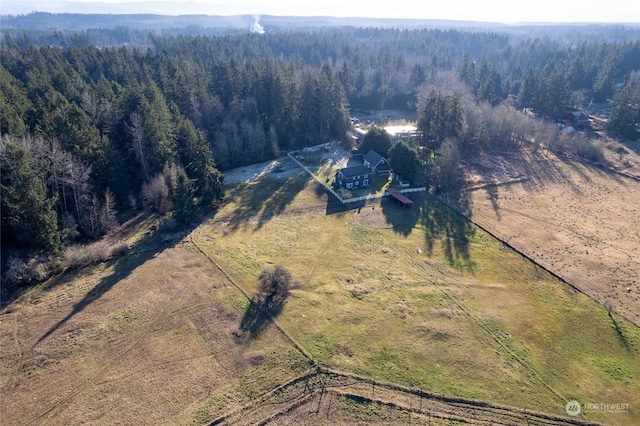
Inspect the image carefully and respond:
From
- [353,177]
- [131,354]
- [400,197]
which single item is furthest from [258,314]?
[353,177]

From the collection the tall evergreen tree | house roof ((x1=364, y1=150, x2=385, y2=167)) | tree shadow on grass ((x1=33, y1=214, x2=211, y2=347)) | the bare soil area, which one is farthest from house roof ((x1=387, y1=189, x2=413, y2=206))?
the tall evergreen tree

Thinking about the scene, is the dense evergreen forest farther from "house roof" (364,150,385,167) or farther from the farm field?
the farm field

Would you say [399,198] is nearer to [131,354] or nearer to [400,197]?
[400,197]

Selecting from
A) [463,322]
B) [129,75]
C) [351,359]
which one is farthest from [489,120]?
[129,75]

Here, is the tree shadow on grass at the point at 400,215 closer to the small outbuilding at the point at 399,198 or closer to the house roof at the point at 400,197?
the small outbuilding at the point at 399,198

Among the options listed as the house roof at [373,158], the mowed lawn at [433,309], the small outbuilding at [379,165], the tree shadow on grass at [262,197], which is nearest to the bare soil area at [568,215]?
the mowed lawn at [433,309]

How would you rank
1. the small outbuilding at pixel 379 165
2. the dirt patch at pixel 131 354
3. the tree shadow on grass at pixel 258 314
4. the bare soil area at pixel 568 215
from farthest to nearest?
the small outbuilding at pixel 379 165 → the bare soil area at pixel 568 215 → the tree shadow on grass at pixel 258 314 → the dirt patch at pixel 131 354
